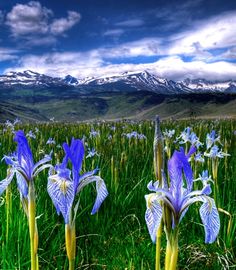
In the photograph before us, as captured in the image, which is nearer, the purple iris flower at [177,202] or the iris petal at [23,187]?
the purple iris flower at [177,202]

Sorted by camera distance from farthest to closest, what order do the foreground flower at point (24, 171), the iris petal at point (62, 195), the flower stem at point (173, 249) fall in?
the foreground flower at point (24, 171), the iris petal at point (62, 195), the flower stem at point (173, 249)

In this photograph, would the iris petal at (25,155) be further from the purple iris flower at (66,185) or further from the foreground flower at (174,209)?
the foreground flower at (174,209)

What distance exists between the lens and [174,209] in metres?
1.37

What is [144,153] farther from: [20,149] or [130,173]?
[20,149]

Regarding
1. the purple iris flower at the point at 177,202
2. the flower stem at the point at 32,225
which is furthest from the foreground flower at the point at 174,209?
the flower stem at the point at 32,225

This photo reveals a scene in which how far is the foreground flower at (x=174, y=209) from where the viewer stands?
1.28 metres

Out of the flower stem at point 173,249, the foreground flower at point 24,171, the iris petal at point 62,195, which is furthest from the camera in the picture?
the foreground flower at point 24,171

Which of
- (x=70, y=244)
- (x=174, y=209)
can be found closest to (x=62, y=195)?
(x=70, y=244)

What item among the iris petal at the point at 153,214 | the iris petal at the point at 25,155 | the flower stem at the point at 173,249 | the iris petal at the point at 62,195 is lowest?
the flower stem at the point at 173,249

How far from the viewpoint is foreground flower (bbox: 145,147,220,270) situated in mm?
1283

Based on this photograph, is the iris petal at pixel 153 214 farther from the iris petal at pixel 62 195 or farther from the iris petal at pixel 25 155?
the iris petal at pixel 25 155

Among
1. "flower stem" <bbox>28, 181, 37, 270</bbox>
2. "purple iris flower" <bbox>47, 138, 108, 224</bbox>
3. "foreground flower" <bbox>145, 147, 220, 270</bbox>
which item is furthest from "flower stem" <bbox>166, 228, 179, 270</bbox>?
"flower stem" <bbox>28, 181, 37, 270</bbox>

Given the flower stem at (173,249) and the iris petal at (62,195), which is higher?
the iris petal at (62,195)

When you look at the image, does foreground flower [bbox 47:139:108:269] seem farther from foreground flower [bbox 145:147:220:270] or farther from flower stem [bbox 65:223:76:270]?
foreground flower [bbox 145:147:220:270]
